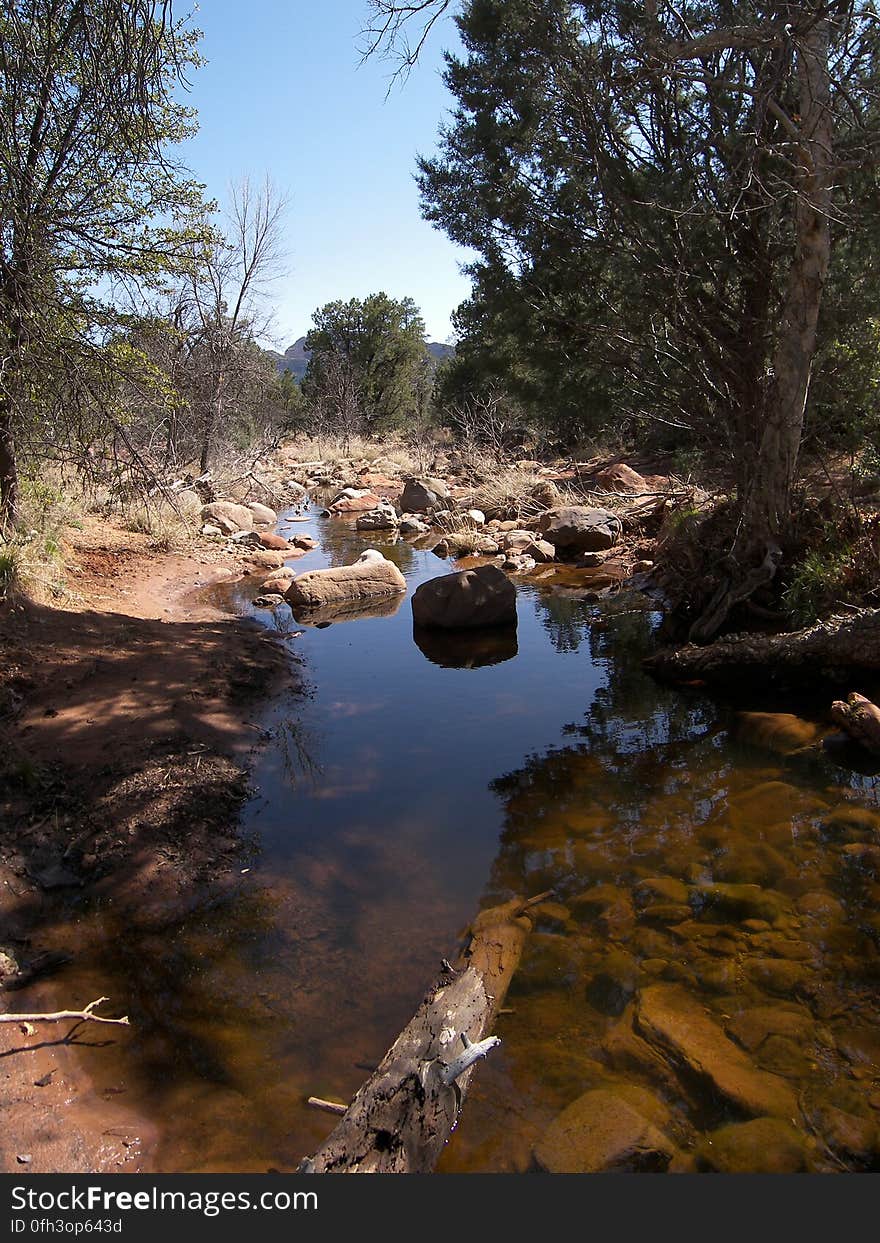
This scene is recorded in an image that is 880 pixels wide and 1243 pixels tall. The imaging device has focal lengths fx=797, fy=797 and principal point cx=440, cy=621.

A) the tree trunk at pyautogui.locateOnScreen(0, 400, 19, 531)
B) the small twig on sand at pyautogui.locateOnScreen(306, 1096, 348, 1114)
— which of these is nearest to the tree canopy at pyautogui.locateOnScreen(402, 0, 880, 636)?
the tree trunk at pyautogui.locateOnScreen(0, 400, 19, 531)

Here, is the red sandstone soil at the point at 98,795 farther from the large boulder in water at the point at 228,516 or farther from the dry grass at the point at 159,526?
the large boulder in water at the point at 228,516

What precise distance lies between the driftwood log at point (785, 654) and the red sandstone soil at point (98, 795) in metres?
3.79

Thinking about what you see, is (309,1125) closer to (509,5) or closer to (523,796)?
(523,796)

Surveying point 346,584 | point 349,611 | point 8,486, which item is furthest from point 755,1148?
point 346,584

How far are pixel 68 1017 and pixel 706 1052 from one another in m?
2.58

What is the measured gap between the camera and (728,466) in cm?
877

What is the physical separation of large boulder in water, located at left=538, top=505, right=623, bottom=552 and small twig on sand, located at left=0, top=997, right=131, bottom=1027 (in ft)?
37.3

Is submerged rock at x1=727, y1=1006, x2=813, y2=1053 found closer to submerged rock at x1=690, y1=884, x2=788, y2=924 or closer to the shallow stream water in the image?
the shallow stream water

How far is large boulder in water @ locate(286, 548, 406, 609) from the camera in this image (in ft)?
35.1

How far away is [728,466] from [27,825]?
7.53 metres

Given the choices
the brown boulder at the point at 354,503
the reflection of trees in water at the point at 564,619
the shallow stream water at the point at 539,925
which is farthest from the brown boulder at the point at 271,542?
the shallow stream water at the point at 539,925

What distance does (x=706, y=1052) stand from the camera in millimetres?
3221

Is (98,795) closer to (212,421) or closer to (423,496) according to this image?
(212,421)

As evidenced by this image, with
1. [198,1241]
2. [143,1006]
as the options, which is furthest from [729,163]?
[198,1241]
